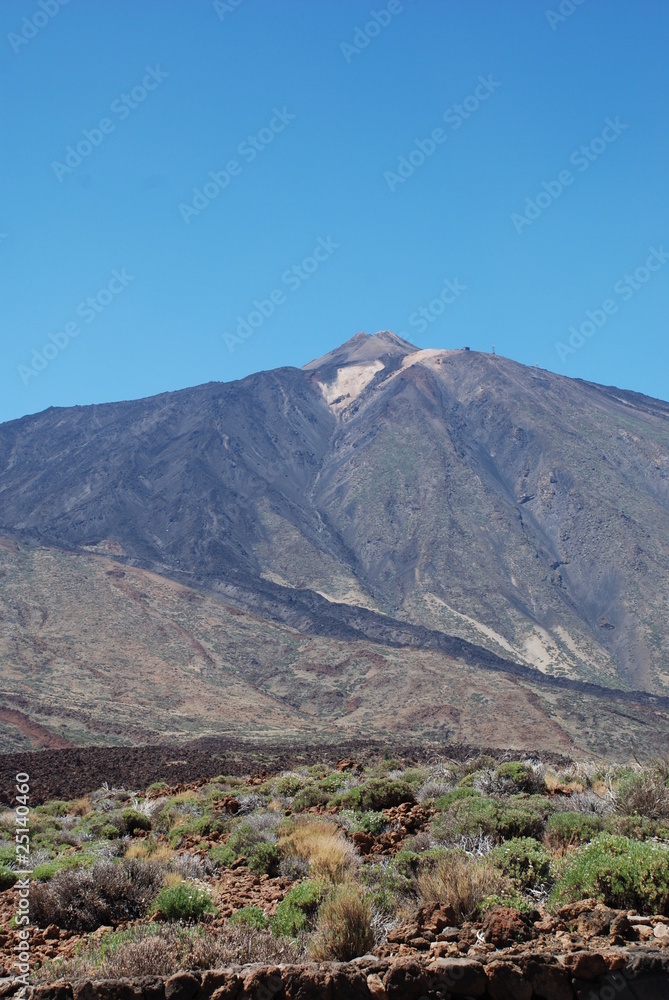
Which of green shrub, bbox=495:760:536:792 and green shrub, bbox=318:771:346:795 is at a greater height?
green shrub, bbox=495:760:536:792

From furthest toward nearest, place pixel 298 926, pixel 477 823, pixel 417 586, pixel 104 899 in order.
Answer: pixel 417 586, pixel 477 823, pixel 104 899, pixel 298 926

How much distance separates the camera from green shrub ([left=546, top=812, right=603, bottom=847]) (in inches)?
354

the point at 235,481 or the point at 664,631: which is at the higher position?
the point at 235,481

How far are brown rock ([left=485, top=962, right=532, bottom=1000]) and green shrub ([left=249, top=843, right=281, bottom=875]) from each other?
171 inches

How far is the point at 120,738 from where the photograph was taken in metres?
42.7

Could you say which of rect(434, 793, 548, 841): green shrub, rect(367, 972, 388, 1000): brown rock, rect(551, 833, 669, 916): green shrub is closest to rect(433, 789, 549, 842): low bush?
rect(434, 793, 548, 841): green shrub

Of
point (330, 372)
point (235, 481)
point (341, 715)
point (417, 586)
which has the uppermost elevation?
point (330, 372)

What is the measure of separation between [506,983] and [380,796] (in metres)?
7.00

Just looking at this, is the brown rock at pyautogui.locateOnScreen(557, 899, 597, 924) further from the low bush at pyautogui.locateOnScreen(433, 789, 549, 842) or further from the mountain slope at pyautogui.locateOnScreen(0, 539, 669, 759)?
the mountain slope at pyautogui.locateOnScreen(0, 539, 669, 759)

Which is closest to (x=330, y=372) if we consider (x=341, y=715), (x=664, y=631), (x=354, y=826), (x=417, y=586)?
(x=417, y=586)

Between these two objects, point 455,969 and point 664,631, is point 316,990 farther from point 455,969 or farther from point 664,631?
point 664,631

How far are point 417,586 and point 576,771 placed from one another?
91741 millimetres

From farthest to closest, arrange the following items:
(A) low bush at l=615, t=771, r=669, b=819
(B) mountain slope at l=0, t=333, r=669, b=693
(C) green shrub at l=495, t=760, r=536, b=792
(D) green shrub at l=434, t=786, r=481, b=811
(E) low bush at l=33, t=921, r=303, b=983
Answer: (B) mountain slope at l=0, t=333, r=669, b=693, (C) green shrub at l=495, t=760, r=536, b=792, (D) green shrub at l=434, t=786, r=481, b=811, (A) low bush at l=615, t=771, r=669, b=819, (E) low bush at l=33, t=921, r=303, b=983

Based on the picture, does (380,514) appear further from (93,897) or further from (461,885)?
(461,885)
